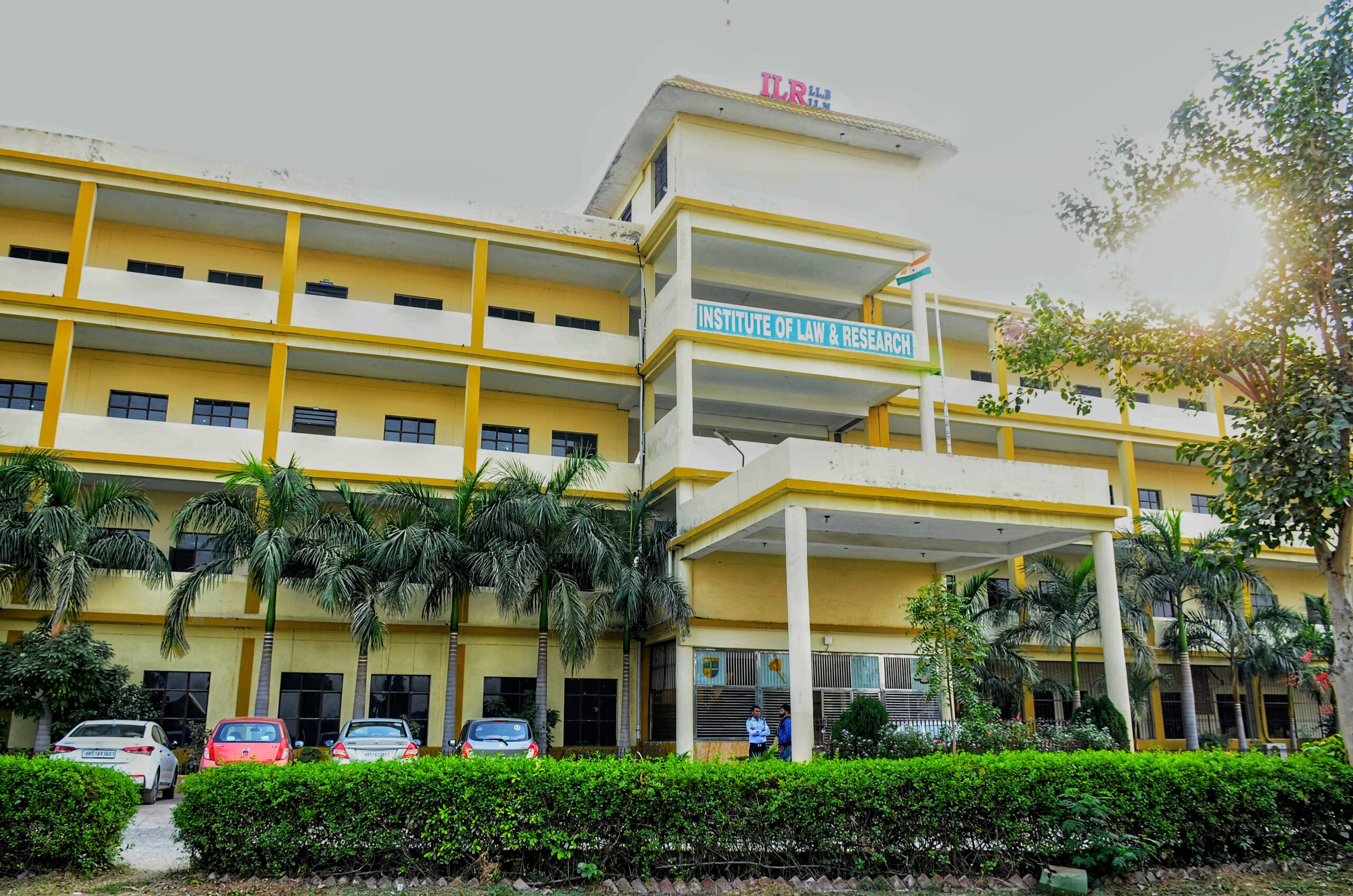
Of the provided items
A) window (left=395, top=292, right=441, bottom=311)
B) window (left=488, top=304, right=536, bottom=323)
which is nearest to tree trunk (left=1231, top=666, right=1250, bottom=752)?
window (left=488, top=304, right=536, bottom=323)

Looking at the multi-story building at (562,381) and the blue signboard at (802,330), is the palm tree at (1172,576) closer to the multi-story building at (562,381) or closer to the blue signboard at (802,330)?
the multi-story building at (562,381)

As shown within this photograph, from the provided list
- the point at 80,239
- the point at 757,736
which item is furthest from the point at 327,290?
the point at 757,736

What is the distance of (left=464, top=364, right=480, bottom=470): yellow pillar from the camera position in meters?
25.3

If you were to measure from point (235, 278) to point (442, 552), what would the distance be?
34.7 ft

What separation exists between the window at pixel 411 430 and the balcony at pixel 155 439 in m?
3.66

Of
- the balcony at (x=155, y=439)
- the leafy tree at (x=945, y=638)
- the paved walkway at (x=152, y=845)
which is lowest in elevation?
the paved walkway at (x=152, y=845)

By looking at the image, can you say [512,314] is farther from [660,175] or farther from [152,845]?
[152,845]

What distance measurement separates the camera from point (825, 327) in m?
25.6

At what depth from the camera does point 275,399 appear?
24.3 m

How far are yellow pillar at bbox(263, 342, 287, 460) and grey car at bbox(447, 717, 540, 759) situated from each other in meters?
8.74

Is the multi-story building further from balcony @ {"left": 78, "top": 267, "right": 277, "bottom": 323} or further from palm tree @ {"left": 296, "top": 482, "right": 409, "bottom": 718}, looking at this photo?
palm tree @ {"left": 296, "top": 482, "right": 409, "bottom": 718}

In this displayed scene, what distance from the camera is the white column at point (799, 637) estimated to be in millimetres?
17734

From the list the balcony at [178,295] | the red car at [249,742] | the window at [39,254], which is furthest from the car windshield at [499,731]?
the window at [39,254]

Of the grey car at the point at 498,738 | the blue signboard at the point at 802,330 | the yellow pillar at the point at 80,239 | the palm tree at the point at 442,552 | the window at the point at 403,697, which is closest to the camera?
the grey car at the point at 498,738
